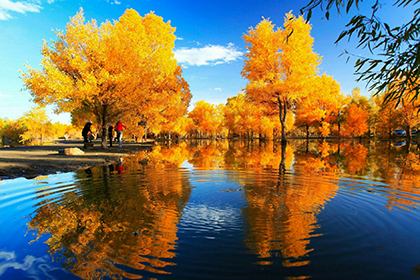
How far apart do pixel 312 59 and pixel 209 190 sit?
22731 mm

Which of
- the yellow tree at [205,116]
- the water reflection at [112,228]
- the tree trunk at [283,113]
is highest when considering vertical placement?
the yellow tree at [205,116]

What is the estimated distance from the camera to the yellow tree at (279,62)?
22.4 metres

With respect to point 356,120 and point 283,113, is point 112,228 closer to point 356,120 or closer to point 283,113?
point 283,113

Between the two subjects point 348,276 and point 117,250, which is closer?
point 348,276

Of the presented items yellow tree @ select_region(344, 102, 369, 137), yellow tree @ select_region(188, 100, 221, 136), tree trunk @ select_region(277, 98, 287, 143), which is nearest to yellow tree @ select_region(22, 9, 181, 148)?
tree trunk @ select_region(277, 98, 287, 143)

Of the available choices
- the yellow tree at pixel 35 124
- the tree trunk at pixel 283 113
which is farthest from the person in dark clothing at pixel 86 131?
the yellow tree at pixel 35 124

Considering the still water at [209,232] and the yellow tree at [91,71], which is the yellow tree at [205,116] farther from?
the still water at [209,232]

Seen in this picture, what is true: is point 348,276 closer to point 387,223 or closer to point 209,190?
point 387,223

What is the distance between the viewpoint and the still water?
8.10 ft

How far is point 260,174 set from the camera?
8156 millimetres

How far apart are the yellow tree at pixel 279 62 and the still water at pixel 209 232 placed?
58.4 ft

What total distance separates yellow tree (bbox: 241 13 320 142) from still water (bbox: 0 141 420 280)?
17793mm

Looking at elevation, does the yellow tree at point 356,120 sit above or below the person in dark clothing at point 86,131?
above

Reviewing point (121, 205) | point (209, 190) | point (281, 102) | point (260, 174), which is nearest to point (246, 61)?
point (281, 102)
